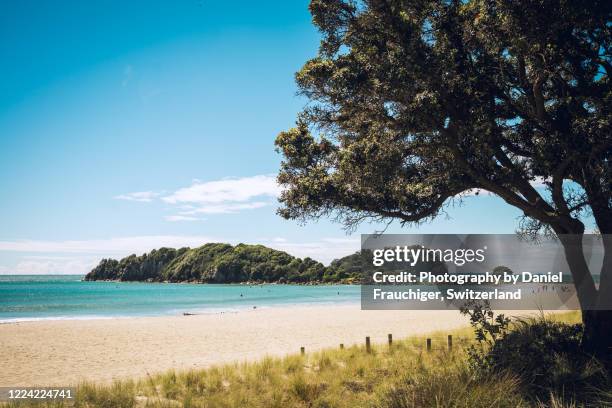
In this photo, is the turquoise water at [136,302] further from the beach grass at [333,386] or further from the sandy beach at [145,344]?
the beach grass at [333,386]

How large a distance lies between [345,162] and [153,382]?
752 cm

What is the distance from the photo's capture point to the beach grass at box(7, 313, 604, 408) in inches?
236

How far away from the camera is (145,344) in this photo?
24.2 m

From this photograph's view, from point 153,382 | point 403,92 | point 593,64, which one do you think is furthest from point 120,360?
point 593,64

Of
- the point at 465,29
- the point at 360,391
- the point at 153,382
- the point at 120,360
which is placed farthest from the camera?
the point at 120,360

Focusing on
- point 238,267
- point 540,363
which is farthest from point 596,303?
point 238,267

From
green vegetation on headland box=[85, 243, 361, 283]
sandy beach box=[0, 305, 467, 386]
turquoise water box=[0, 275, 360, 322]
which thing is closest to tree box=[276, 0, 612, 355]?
sandy beach box=[0, 305, 467, 386]

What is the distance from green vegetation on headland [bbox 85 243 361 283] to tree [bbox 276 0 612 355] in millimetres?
131778

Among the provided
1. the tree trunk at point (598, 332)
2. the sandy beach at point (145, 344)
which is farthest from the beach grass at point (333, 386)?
the sandy beach at point (145, 344)

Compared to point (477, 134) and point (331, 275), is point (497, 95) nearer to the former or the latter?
point (477, 134)

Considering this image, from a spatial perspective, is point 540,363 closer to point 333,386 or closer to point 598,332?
point 598,332

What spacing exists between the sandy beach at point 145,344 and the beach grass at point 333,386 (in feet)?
19.1

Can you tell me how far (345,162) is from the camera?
9.83m

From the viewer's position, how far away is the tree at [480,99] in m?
7.64
